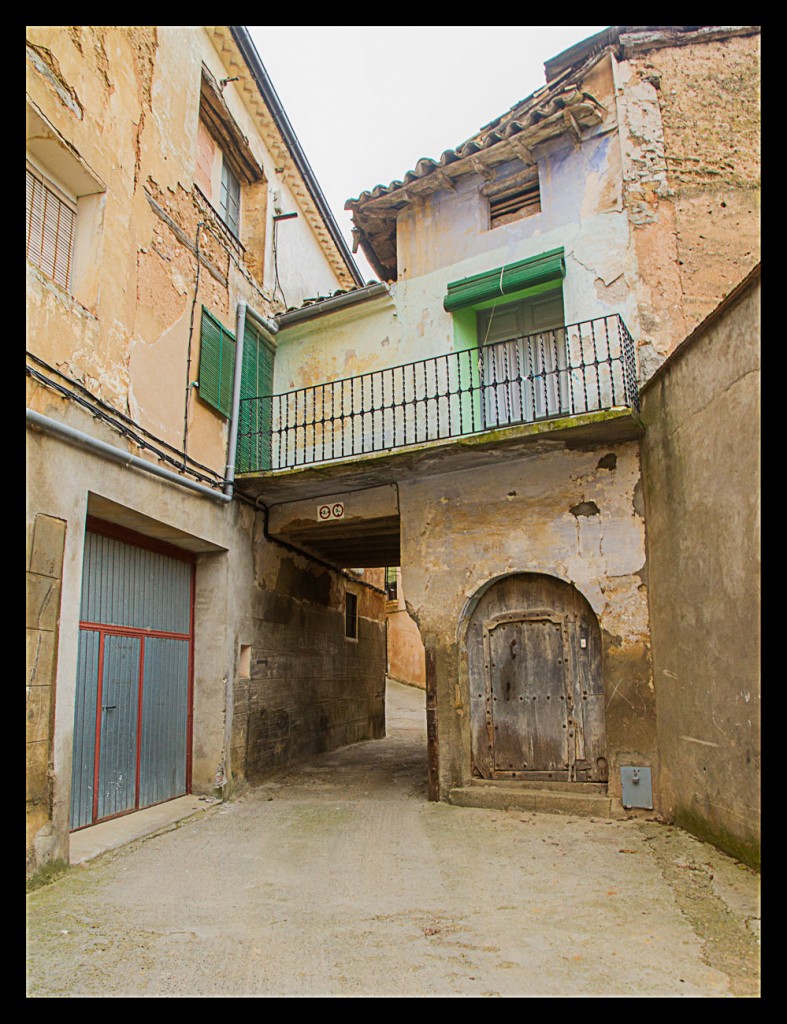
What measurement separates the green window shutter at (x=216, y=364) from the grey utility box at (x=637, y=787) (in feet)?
21.4

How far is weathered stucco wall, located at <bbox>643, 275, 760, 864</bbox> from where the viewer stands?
18.4 feet

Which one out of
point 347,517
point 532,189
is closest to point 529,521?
point 347,517

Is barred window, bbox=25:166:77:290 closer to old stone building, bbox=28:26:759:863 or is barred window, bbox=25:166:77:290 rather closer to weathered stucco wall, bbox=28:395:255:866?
old stone building, bbox=28:26:759:863

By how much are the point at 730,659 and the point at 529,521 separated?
295 cm

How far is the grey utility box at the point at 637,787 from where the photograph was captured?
715 cm

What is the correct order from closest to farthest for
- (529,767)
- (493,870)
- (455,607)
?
1. (493,870)
2. (529,767)
3. (455,607)

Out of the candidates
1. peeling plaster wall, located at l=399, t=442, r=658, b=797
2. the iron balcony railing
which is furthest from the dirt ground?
the iron balcony railing

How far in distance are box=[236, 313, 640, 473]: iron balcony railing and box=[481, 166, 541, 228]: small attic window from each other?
193 centimetres

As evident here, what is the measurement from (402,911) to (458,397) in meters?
6.12

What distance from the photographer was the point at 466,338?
31.2 feet

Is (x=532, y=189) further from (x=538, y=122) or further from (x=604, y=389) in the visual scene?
(x=604, y=389)

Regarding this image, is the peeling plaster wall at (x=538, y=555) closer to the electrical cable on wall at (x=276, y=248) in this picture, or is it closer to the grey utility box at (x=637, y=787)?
the grey utility box at (x=637, y=787)

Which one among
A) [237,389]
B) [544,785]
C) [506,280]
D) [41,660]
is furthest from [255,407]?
[544,785]

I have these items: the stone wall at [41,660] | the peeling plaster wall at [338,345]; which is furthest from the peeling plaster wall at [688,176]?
the stone wall at [41,660]
